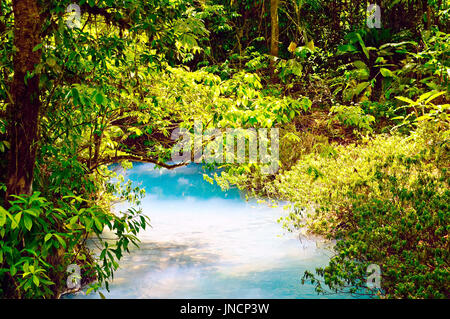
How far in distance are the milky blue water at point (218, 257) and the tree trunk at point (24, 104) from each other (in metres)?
2.30

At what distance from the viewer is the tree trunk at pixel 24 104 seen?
8.86 ft

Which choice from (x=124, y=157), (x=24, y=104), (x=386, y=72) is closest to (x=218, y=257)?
(x=124, y=157)

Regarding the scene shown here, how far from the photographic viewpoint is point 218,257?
6066 millimetres

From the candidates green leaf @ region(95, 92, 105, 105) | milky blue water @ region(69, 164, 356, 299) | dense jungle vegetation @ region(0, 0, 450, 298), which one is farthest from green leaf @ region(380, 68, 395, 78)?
green leaf @ region(95, 92, 105, 105)

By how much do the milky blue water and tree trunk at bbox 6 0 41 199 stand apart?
230 centimetres

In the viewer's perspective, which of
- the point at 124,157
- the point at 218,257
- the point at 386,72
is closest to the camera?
the point at 124,157

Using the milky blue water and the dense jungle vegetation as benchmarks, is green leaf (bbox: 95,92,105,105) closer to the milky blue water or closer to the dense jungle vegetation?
the dense jungle vegetation

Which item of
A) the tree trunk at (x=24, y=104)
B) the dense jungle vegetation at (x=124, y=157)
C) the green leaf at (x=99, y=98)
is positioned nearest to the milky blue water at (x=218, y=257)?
the dense jungle vegetation at (x=124, y=157)

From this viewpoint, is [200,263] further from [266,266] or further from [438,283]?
[438,283]

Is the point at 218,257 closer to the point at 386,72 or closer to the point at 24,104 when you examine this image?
the point at 24,104

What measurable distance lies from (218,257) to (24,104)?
3991 mm

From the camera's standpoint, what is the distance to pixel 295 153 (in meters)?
8.10

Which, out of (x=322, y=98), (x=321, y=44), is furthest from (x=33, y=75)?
(x=321, y=44)

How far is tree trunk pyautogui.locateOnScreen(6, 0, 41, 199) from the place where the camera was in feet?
8.86
